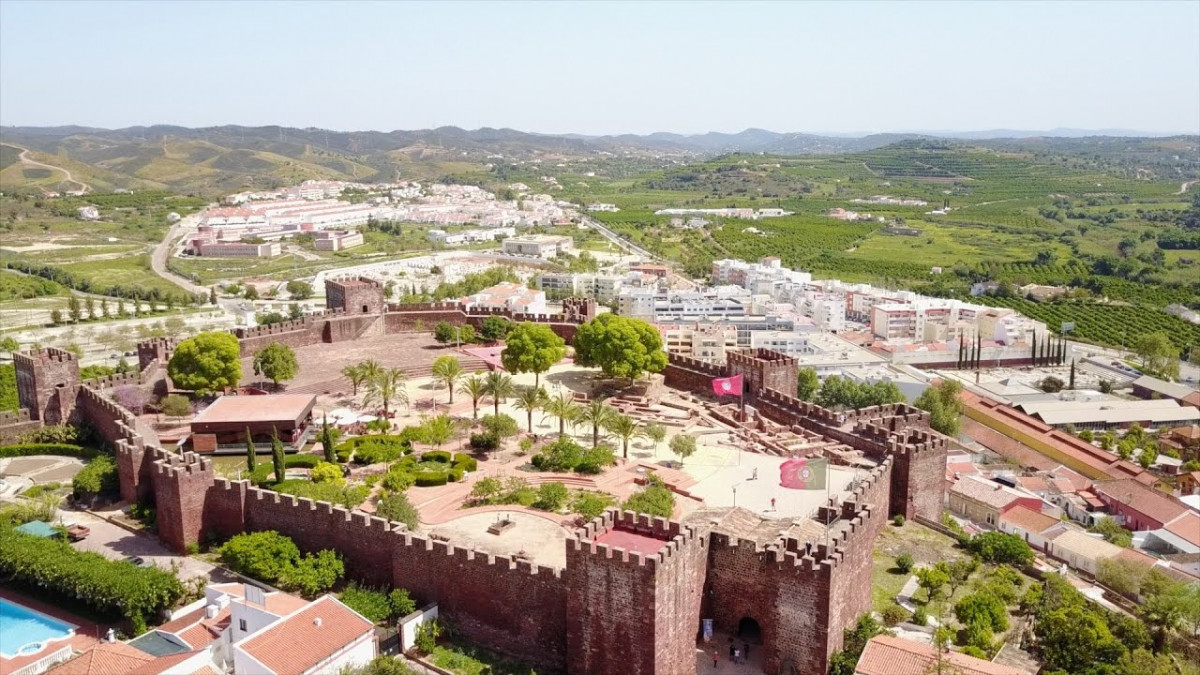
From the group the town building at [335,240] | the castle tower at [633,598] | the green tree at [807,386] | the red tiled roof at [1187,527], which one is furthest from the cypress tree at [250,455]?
the town building at [335,240]

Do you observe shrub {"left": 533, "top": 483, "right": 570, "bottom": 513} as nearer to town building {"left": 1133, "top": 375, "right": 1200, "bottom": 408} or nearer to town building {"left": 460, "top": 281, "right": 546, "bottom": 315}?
town building {"left": 460, "top": 281, "right": 546, "bottom": 315}

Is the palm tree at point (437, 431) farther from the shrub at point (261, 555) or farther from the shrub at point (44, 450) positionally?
the shrub at point (44, 450)

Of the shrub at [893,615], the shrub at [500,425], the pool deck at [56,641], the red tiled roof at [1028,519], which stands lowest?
the red tiled roof at [1028,519]

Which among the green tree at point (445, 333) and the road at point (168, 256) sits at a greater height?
the green tree at point (445, 333)

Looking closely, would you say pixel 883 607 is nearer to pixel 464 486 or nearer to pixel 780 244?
pixel 464 486

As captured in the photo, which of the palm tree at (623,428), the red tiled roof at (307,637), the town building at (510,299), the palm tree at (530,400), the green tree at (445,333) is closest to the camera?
the red tiled roof at (307,637)

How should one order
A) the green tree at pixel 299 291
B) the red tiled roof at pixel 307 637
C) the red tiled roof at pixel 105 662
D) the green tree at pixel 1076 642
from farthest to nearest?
the green tree at pixel 299 291
the green tree at pixel 1076 642
the red tiled roof at pixel 307 637
the red tiled roof at pixel 105 662

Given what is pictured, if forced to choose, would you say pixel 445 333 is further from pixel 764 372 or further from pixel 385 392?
pixel 764 372

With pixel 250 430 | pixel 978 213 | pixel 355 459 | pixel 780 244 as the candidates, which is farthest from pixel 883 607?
pixel 978 213
